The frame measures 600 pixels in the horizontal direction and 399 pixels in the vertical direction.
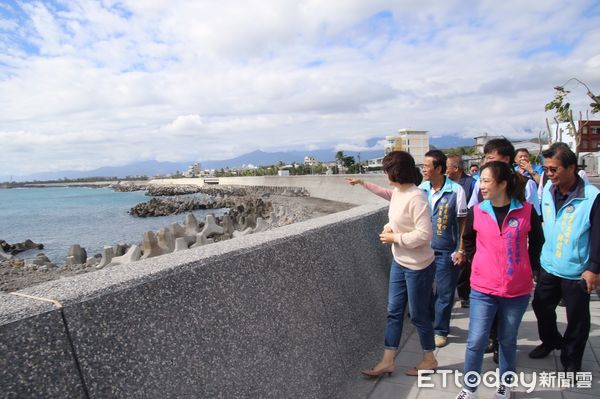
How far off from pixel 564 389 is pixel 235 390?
8.92ft

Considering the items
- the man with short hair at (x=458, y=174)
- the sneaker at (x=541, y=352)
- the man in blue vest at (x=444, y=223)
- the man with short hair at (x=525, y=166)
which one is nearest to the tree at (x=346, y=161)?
the man with short hair at (x=525, y=166)

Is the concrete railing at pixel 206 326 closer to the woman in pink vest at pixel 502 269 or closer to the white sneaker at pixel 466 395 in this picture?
the white sneaker at pixel 466 395

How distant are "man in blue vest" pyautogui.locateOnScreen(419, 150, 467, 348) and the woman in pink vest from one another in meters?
0.98

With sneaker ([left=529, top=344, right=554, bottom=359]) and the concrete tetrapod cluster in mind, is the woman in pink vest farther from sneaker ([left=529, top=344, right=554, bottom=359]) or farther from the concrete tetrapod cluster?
the concrete tetrapod cluster

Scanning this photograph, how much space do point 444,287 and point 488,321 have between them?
1.19m

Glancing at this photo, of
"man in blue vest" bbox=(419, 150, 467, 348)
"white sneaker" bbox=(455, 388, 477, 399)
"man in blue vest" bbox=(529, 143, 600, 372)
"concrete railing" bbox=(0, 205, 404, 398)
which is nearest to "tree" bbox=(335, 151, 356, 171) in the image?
"man in blue vest" bbox=(419, 150, 467, 348)

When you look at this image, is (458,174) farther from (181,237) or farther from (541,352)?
(181,237)

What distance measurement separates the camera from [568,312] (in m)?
3.48

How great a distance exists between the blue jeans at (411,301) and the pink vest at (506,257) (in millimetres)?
402

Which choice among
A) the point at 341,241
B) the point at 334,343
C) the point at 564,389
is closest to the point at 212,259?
the point at 334,343

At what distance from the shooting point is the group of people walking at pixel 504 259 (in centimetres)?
299

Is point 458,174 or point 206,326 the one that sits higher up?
point 458,174

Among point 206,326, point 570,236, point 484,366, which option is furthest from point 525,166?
point 206,326

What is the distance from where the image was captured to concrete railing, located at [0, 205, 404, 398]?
5.03 ft
